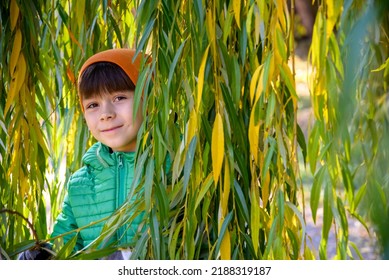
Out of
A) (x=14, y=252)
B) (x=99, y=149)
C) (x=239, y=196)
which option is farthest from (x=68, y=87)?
(x=239, y=196)

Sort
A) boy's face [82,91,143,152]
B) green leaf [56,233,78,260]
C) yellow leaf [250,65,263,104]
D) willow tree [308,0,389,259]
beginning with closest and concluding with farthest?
1. willow tree [308,0,389,259]
2. yellow leaf [250,65,263,104]
3. green leaf [56,233,78,260]
4. boy's face [82,91,143,152]

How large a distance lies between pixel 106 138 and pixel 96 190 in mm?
121

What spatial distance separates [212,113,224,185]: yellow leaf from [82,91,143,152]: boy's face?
36 cm

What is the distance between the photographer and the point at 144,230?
1.38 m

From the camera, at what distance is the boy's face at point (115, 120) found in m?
1.57

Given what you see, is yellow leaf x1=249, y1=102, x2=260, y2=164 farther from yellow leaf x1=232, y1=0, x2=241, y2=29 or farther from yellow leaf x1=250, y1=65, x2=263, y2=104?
yellow leaf x1=232, y1=0, x2=241, y2=29

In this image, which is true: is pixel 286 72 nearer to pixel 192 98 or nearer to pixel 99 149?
pixel 192 98

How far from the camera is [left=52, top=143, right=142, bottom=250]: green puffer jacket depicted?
1607mm

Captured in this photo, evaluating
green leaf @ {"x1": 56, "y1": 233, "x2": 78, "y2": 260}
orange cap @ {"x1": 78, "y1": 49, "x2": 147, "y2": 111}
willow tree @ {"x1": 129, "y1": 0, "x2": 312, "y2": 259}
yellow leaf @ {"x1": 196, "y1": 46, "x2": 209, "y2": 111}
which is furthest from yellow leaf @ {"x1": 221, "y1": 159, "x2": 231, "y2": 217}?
orange cap @ {"x1": 78, "y1": 49, "x2": 147, "y2": 111}

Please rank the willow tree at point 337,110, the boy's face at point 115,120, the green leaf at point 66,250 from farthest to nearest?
the boy's face at point 115,120, the green leaf at point 66,250, the willow tree at point 337,110

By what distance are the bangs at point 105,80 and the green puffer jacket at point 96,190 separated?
0.40 feet

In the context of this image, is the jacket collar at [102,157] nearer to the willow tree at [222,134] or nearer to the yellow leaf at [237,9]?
the willow tree at [222,134]

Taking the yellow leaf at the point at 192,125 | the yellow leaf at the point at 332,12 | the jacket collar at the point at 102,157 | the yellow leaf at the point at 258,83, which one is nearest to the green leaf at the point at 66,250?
the jacket collar at the point at 102,157
